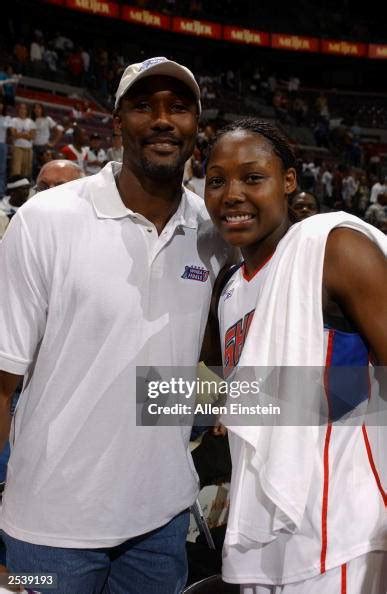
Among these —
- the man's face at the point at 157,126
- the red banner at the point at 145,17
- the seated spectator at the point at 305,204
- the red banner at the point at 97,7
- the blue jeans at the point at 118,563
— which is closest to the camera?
the blue jeans at the point at 118,563

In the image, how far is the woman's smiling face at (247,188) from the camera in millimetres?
1666

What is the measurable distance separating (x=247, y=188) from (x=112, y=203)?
36 cm

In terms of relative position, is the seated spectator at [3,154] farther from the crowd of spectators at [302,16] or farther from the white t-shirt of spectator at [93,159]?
the crowd of spectators at [302,16]

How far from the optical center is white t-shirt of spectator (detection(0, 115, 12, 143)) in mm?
9500

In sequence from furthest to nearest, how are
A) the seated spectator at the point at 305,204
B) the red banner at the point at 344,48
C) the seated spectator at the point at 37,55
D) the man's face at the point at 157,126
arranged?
the red banner at the point at 344,48, the seated spectator at the point at 37,55, the seated spectator at the point at 305,204, the man's face at the point at 157,126

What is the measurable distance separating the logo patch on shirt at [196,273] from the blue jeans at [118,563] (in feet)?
2.15

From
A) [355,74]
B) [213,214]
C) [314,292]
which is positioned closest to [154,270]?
[213,214]

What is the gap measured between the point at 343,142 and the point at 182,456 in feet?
69.6

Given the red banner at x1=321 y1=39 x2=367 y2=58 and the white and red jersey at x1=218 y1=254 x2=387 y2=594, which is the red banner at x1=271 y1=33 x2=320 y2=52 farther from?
the white and red jersey at x1=218 y1=254 x2=387 y2=594

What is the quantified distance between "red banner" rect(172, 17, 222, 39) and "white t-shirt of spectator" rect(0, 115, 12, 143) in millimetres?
14956

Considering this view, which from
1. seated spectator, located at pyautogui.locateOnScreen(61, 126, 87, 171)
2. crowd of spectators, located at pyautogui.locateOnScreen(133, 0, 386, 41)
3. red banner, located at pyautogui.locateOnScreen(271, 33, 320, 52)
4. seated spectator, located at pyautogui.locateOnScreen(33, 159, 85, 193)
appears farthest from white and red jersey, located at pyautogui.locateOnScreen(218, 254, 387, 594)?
red banner, located at pyautogui.locateOnScreen(271, 33, 320, 52)

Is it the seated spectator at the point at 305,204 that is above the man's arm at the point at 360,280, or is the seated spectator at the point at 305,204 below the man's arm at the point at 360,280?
above

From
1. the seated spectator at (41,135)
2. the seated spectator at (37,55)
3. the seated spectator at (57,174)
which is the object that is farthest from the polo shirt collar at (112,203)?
the seated spectator at (37,55)

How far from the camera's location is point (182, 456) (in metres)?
1.81
